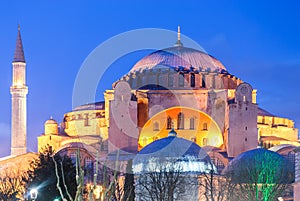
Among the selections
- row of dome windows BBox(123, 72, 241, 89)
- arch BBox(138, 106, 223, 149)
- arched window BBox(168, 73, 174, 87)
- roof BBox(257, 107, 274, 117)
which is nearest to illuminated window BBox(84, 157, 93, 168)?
arch BBox(138, 106, 223, 149)

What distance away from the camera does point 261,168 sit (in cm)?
4309

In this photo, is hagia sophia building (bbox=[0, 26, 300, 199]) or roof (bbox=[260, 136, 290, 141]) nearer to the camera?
hagia sophia building (bbox=[0, 26, 300, 199])

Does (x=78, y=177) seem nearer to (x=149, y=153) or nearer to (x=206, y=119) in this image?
(x=149, y=153)

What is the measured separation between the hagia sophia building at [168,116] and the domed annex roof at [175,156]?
497 cm

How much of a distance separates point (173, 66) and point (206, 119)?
17.2 feet

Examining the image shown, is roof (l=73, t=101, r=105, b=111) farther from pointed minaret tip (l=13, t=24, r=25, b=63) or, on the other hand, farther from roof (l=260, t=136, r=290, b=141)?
roof (l=260, t=136, r=290, b=141)

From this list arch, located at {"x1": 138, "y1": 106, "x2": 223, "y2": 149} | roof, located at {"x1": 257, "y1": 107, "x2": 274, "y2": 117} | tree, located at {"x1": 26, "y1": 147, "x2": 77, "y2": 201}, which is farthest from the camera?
roof, located at {"x1": 257, "y1": 107, "x2": 274, "y2": 117}

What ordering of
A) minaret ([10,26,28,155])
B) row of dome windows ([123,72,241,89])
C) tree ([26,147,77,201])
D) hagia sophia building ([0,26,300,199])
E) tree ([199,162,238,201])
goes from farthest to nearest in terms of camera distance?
minaret ([10,26,28,155]) < row of dome windows ([123,72,241,89]) < hagia sophia building ([0,26,300,199]) < tree ([199,162,238,201]) < tree ([26,147,77,201])

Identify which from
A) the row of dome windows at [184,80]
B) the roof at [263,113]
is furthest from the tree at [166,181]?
the roof at [263,113]

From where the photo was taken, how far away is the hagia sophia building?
53688 mm

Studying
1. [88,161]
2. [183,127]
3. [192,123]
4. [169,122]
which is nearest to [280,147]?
[192,123]

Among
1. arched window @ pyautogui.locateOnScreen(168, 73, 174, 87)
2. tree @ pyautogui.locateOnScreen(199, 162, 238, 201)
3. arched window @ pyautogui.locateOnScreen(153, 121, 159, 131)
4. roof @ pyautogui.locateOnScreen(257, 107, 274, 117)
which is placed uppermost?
arched window @ pyautogui.locateOnScreen(168, 73, 174, 87)

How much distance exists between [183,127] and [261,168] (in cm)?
1415

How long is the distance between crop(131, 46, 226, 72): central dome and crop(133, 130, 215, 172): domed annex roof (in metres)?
14.6
